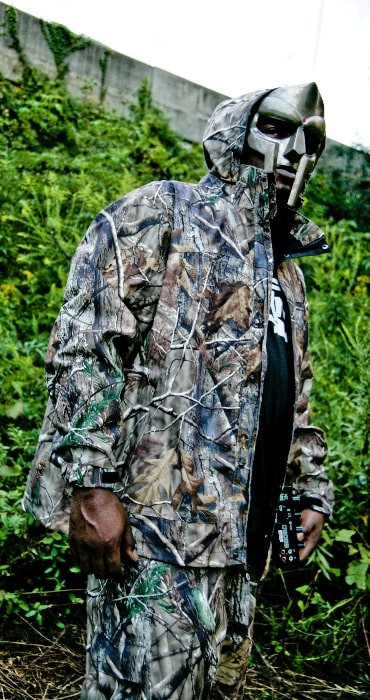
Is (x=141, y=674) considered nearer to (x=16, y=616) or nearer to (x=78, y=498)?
(x=78, y=498)

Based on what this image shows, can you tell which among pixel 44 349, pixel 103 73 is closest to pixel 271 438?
pixel 44 349

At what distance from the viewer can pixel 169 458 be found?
145cm

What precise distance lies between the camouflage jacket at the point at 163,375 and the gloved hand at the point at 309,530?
54cm

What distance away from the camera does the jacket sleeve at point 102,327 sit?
54.4 inches

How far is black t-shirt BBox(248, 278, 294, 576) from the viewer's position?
1.66 meters

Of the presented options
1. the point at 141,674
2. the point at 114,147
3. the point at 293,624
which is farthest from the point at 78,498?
the point at 114,147

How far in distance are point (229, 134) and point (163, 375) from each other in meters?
0.71

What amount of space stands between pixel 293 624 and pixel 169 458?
1724 millimetres

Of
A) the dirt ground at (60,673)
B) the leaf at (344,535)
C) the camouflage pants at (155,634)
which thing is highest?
the camouflage pants at (155,634)

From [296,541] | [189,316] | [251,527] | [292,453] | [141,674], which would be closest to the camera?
[141,674]

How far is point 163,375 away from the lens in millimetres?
1489

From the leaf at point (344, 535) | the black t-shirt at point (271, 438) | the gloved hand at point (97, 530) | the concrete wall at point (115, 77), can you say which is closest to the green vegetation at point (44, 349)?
the leaf at point (344, 535)

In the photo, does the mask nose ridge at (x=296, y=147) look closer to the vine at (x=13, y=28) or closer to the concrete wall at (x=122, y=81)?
the concrete wall at (x=122, y=81)

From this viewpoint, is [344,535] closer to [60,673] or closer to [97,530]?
[60,673]
